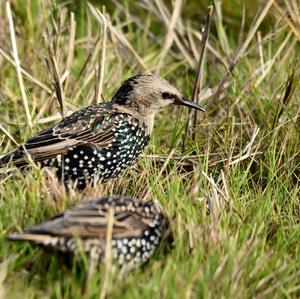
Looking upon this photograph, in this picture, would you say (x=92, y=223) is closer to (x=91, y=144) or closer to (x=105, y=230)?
(x=105, y=230)

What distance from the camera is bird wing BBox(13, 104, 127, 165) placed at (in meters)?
5.97

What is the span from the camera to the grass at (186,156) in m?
4.45

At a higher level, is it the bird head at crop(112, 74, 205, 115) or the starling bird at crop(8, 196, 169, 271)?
the bird head at crop(112, 74, 205, 115)

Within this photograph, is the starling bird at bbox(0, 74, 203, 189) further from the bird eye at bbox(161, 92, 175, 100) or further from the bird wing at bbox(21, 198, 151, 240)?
the bird wing at bbox(21, 198, 151, 240)

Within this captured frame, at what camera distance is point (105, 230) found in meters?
4.61

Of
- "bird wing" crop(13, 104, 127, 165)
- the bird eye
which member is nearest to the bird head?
the bird eye

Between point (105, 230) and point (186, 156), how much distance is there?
68.3 inches

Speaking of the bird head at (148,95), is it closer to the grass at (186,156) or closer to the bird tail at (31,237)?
the grass at (186,156)

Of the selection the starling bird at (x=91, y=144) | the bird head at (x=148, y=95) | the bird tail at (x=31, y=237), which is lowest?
the starling bird at (x=91, y=144)

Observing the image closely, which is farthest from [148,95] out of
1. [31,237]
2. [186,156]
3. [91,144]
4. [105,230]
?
[31,237]

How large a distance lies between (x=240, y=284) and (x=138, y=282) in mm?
477

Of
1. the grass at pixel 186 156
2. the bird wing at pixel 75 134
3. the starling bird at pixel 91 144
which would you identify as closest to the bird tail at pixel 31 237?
the grass at pixel 186 156

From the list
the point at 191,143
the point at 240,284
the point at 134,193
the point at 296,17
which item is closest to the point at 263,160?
the point at 191,143

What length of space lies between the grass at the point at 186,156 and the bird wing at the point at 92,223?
16 centimetres
